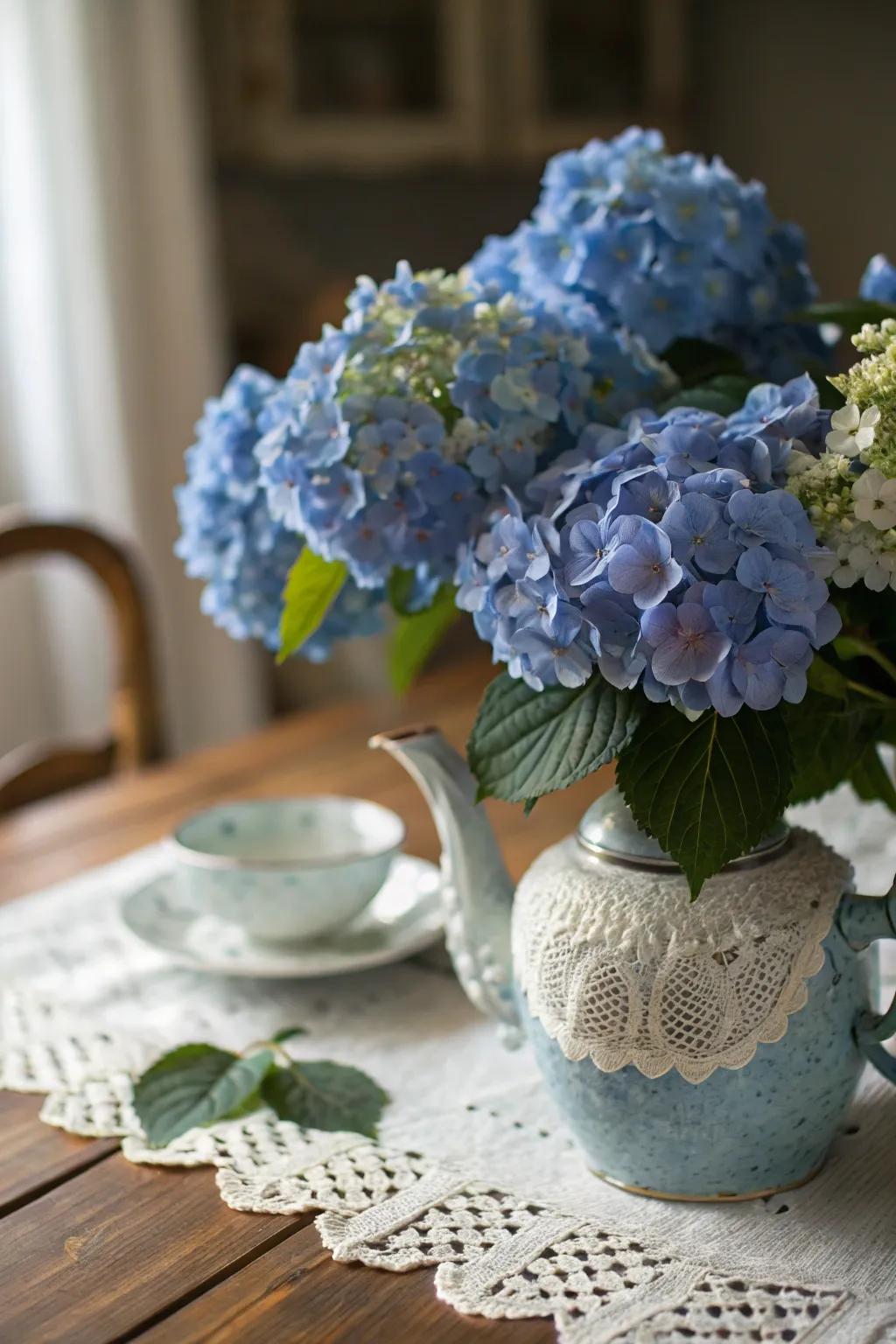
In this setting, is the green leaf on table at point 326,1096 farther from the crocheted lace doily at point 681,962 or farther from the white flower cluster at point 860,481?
the white flower cluster at point 860,481

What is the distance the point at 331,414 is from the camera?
68cm

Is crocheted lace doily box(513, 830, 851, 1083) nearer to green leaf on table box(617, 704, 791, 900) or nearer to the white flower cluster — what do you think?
green leaf on table box(617, 704, 791, 900)

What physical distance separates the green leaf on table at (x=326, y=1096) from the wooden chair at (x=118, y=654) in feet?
2.56

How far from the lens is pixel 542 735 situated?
618 mm

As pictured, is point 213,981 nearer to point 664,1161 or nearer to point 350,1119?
point 350,1119

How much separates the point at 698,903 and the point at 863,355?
0.25 m

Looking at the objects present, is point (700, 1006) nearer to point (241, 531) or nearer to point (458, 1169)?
point (458, 1169)

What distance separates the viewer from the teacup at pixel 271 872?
876mm

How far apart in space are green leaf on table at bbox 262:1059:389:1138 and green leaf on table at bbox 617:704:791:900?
253 mm

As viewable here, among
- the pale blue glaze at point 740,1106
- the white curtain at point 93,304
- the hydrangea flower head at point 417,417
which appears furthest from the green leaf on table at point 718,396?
the white curtain at point 93,304

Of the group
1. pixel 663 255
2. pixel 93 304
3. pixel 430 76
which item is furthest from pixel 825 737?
pixel 430 76

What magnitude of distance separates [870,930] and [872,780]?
0.42 feet

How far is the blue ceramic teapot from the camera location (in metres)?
0.61

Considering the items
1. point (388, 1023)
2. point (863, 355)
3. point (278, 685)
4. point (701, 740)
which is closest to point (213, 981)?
point (388, 1023)
